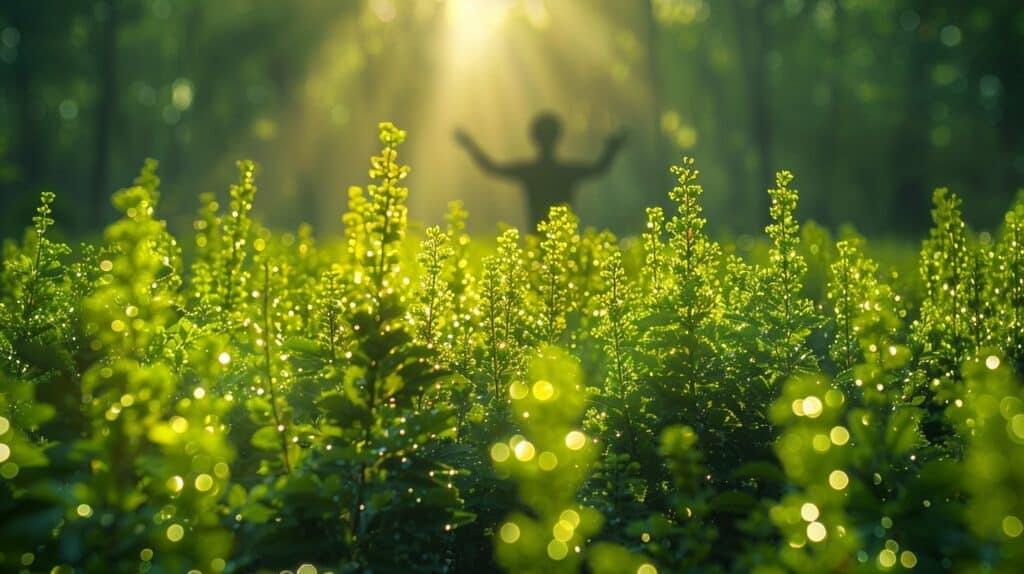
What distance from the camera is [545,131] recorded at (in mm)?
12906

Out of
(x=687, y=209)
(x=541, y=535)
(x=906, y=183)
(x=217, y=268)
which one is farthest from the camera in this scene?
(x=906, y=183)

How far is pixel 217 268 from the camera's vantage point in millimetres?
4777

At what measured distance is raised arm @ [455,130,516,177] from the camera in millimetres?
10828

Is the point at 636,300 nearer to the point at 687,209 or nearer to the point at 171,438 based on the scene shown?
the point at 687,209

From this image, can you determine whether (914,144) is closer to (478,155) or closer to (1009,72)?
(1009,72)

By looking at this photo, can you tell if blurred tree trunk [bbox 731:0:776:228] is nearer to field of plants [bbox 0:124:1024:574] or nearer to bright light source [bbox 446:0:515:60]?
bright light source [bbox 446:0:515:60]

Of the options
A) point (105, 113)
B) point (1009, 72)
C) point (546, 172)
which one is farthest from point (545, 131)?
point (1009, 72)

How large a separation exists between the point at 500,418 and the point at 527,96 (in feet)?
155

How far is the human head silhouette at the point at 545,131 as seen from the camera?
504 inches

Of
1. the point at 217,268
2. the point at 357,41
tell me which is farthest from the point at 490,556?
the point at 357,41

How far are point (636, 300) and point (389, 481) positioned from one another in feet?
5.48

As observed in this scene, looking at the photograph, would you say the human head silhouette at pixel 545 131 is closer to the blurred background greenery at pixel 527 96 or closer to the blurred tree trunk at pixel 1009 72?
the blurred background greenery at pixel 527 96

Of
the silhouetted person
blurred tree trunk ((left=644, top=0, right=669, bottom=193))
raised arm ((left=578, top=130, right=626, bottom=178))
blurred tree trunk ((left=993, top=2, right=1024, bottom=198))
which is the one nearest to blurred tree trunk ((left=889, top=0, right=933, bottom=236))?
blurred tree trunk ((left=993, top=2, right=1024, bottom=198))

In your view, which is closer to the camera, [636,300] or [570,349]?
[636,300]
